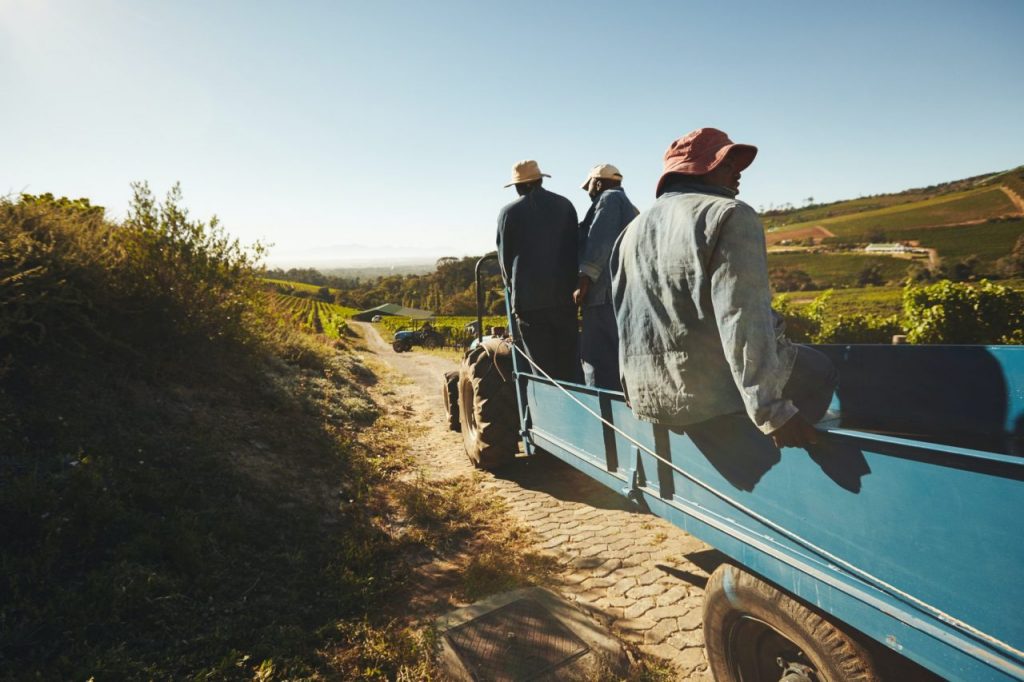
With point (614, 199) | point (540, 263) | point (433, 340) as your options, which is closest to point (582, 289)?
point (540, 263)

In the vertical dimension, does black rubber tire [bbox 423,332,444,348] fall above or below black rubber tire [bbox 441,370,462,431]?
below

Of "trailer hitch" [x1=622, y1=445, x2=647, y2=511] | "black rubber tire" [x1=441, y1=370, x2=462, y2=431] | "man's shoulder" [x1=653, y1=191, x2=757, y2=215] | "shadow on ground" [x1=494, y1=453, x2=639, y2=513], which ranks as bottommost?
"shadow on ground" [x1=494, y1=453, x2=639, y2=513]

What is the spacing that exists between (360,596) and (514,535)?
135cm

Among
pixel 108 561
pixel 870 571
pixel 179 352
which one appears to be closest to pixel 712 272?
pixel 870 571

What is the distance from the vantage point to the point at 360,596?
3.14 meters

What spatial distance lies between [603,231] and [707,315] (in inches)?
72.1

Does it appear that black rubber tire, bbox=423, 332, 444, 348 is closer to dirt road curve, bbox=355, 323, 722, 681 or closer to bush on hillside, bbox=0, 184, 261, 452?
bush on hillside, bbox=0, 184, 261, 452

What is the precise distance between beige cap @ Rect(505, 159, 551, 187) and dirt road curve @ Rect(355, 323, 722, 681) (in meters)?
3.00

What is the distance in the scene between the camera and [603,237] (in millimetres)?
3604

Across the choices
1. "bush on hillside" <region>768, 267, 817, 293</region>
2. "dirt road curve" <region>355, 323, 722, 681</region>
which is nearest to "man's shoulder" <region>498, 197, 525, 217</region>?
"dirt road curve" <region>355, 323, 722, 681</region>

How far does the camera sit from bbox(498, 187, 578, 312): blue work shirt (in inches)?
157

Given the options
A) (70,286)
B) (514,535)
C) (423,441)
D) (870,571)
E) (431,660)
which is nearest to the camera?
(870,571)

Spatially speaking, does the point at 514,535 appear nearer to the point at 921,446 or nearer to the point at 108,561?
the point at 108,561

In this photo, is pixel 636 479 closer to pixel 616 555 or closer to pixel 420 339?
pixel 616 555
